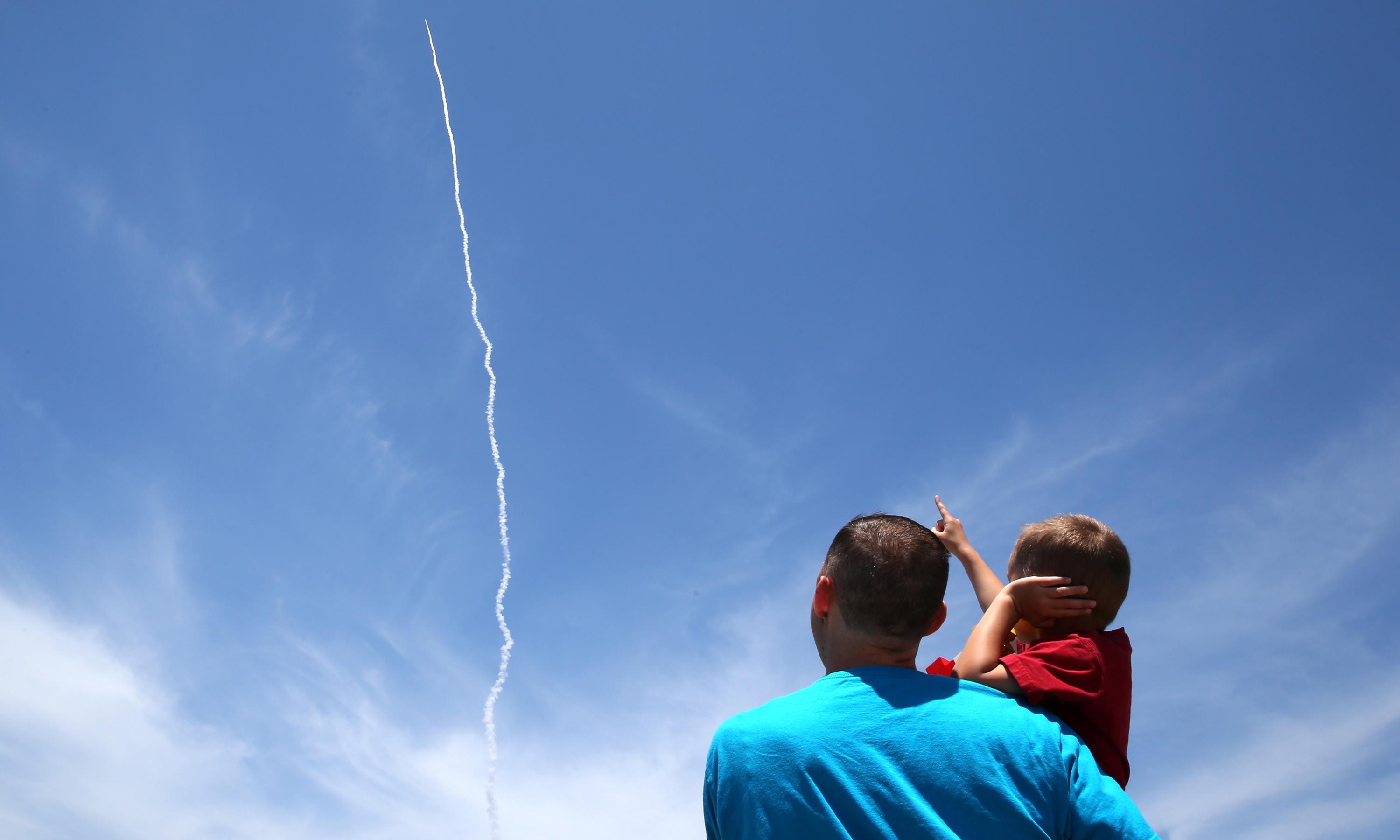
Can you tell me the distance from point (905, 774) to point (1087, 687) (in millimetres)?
1541

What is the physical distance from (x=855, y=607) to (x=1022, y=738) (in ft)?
3.68

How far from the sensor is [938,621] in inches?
222

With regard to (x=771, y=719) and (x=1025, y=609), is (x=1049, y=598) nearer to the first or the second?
(x=1025, y=609)

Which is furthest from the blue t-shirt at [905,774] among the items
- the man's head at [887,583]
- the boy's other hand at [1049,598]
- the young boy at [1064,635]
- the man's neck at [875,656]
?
the boy's other hand at [1049,598]

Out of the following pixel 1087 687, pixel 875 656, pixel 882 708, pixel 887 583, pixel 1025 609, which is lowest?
pixel 882 708

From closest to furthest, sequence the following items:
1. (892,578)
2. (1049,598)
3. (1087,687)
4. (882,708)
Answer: (882,708)
(892,578)
(1087,687)
(1049,598)

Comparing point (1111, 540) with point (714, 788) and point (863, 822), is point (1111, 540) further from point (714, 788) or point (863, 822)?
point (714, 788)

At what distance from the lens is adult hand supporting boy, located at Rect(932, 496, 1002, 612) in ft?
23.2

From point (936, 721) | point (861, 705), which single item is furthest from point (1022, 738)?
point (861, 705)

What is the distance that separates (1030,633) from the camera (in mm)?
6484

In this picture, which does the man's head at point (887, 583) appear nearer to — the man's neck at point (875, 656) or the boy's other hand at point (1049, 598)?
the man's neck at point (875, 656)

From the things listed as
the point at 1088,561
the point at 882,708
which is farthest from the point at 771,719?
the point at 1088,561

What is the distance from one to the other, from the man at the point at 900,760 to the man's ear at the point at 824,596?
11.0 inches

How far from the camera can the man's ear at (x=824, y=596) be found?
5703 mm
